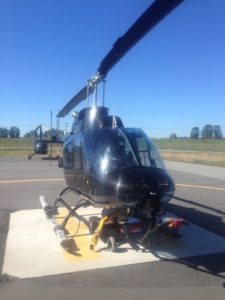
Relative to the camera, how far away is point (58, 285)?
5207mm

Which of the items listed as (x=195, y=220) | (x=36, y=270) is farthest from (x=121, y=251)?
(x=195, y=220)

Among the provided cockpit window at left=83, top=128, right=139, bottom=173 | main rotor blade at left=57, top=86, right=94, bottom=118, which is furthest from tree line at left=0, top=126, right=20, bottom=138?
cockpit window at left=83, top=128, right=139, bottom=173

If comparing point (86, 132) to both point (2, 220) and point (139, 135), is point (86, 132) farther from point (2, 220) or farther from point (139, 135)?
point (2, 220)

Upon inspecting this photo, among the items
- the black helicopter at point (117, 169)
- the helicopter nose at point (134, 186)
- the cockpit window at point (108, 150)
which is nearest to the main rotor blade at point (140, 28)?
the black helicopter at point (117, 169)

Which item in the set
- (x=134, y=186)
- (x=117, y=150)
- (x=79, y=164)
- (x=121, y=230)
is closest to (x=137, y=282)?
(x=134, y=186)

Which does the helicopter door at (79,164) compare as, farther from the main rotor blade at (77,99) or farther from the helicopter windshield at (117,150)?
the main rotor blade at (77,99)

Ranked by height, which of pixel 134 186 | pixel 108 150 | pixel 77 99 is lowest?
pixel 134 186

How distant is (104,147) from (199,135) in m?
55.8

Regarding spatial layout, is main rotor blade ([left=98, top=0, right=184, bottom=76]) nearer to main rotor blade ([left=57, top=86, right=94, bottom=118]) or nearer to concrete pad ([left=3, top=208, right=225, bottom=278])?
main rotor blade ([left=57, top=86, right=94, bottom=118])

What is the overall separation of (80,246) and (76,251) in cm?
29

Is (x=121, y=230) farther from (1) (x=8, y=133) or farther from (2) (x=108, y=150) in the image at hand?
(1) (x=8, y=133)

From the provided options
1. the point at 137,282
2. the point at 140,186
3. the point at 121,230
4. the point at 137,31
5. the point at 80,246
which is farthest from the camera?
the point at 80,246

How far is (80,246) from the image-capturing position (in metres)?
6.92

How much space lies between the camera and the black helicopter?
5703 millimetres
